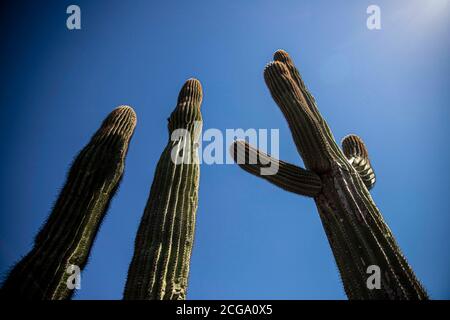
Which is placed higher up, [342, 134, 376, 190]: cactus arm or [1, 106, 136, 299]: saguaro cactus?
[342, 134, 376, 190]: cactus arm

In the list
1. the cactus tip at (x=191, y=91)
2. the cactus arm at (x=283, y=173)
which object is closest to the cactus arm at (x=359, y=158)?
the cactus arm at (x=283, y=173)

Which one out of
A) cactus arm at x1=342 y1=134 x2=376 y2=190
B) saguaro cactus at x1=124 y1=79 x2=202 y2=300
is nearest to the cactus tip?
saguaro cactus at x1=124 y1=79 x2=202 y2=300

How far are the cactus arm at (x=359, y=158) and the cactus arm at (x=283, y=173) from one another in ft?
3.92

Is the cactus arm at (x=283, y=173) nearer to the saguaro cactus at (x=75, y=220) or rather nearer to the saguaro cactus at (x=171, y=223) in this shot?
the saguaro cactus at (x=171, y=223)

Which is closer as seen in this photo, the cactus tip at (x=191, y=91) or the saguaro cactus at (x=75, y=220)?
the saguaro cactus at (x=75, y=220)

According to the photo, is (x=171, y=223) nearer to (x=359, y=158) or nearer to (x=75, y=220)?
(x=75, y=220)

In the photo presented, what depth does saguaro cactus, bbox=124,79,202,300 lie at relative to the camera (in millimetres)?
3842

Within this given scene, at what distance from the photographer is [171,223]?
4480mm

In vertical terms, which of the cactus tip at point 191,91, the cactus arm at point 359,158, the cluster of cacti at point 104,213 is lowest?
the cluster of cacti at point 104,213

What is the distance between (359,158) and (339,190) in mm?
1626

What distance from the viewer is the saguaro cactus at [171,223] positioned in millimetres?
3842

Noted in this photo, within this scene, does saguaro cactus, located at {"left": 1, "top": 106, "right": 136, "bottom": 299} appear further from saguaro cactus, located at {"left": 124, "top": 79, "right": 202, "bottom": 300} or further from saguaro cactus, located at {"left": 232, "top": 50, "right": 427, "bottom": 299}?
saguaro cactus, located at {"left": 232, "top": 50, "right": 427, "bottom": 299}

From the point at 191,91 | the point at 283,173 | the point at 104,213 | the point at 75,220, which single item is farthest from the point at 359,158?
the point at 75,220

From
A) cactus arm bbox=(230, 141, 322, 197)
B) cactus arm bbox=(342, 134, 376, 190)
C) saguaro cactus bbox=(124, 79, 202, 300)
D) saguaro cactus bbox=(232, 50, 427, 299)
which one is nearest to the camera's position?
saguaro cactus bbox=(232, 50, 427, 299)
